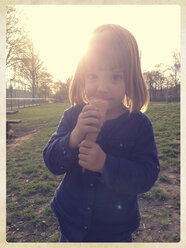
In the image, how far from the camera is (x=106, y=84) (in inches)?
44.8

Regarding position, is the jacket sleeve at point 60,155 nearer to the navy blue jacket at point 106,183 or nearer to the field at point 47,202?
the navy blue jacket at point 106,183

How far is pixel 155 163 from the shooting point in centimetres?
117

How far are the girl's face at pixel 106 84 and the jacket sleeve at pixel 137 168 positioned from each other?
0.23 m

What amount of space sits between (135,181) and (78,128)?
400mm

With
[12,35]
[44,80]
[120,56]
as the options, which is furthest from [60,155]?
[44,80]

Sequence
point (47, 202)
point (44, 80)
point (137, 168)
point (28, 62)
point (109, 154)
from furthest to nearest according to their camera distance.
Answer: point (44, 80) → point (28, 62) → point (47, 202) → point (109, 154) → point (137, 168)

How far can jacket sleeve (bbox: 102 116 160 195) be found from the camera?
109cm

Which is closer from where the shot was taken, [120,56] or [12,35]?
[120,56]

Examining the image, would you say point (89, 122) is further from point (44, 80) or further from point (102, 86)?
point (44, 80)

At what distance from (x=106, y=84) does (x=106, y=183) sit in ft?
1.68

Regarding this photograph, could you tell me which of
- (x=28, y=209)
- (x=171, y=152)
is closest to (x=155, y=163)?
(x=28, y=209)

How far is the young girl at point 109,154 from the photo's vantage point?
1137mm

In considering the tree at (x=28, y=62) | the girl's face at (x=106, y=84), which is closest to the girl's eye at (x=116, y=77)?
the girl's face at (x=106, y=84)

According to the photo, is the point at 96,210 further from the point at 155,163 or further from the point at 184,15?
the point at 184,15
